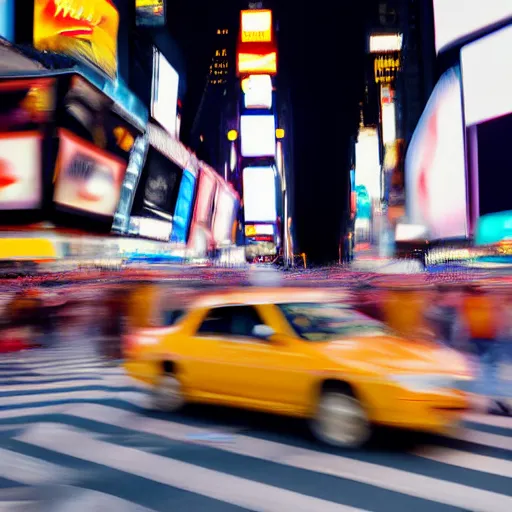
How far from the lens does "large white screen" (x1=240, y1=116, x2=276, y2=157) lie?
102 meters

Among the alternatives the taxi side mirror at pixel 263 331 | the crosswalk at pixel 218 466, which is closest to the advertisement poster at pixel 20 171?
the crosswalk at pixel 218 466

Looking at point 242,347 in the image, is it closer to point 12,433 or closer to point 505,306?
point 12,433

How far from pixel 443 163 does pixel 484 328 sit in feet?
113

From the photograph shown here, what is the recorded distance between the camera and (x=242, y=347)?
23.4ft

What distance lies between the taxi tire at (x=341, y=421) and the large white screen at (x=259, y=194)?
99981 mm

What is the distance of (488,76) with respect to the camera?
36.6 m

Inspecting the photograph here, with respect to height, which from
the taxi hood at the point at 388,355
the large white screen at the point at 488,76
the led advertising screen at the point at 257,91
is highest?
the led advertising screen at the point at 257,91

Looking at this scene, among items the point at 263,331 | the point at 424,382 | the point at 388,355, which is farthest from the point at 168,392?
the point at 424,382

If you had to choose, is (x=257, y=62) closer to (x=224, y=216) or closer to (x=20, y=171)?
(x=224, y=216)

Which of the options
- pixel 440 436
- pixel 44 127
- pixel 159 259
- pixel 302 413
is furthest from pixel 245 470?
pixel 159 259

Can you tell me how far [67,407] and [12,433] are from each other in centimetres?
132

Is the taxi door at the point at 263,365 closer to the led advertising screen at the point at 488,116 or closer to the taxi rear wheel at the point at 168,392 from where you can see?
the taxi rear wheel at the point at 168,392

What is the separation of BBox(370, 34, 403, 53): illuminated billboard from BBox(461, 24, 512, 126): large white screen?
180 feet

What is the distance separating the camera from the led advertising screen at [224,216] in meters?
77.8
